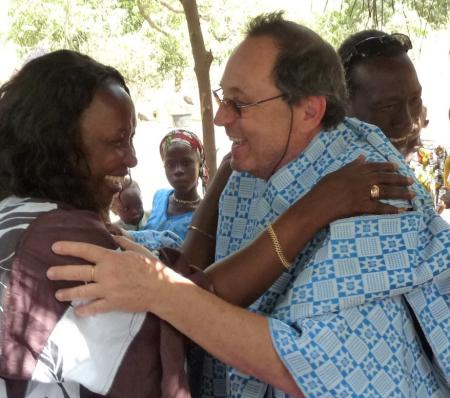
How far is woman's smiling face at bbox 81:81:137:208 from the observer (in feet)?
5.55

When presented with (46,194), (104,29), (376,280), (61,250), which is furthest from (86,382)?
(104,29)

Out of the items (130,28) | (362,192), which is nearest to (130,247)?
(362,192)

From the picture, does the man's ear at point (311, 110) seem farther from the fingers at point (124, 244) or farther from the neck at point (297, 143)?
the fingers at point (124, 244)

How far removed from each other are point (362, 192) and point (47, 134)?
88 centimetres

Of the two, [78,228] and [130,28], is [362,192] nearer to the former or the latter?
[78,228]

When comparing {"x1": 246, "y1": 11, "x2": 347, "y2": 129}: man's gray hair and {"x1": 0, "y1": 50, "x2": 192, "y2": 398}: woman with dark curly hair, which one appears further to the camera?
{"x1": 246, "y1": 11, "x2": 347, "y2": 129}: man's gray hair

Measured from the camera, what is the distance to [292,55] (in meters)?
2.03

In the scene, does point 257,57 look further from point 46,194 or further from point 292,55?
point 46,194

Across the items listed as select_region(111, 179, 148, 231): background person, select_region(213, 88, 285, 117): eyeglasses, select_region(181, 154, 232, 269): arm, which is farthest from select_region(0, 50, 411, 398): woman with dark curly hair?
select_region(111, 179, 148, 231): background person

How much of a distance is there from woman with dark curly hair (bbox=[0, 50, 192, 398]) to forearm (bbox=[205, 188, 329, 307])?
28 cm

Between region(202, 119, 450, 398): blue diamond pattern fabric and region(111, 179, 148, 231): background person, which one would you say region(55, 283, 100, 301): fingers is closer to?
region(202, 119, 450, 398): blue diamond pattern fabric

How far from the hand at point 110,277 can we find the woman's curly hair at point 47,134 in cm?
20

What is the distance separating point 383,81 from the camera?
2.69 metres

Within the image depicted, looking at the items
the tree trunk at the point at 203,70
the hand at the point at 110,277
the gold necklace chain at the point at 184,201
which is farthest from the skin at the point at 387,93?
the gold necklace chain at the point at 184,201
